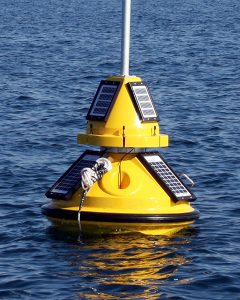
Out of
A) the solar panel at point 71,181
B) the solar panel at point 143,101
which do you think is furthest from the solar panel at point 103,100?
the solar panel at point 71,181

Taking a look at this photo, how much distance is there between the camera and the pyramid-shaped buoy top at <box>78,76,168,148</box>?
733 inches

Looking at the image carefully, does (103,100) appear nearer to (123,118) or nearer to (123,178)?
(123,118)

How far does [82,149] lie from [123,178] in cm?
886

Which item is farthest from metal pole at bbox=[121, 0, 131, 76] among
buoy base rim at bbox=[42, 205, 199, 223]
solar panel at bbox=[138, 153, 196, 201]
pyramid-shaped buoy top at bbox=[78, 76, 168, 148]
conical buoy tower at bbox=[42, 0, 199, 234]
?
buoy base rim at bbox=[42, 205, 199, 223]

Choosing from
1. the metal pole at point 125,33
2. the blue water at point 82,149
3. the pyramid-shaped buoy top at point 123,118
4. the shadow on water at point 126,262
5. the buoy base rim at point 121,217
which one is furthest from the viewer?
the metal pole at point 125,33

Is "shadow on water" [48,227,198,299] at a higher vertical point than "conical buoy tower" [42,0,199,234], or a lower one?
lower

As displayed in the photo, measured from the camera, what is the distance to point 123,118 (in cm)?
1881

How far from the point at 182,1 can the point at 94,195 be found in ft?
352

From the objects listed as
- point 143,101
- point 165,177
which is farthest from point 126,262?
point 143,101

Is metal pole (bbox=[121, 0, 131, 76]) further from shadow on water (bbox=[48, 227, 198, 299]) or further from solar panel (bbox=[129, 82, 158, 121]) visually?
shadow on water (bbox=[48, 227, 198, 299])

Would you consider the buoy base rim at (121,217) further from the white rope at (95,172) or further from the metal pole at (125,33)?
the metal pole at (125,33)

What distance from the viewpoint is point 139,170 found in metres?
18.7

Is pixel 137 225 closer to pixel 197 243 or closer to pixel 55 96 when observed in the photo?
pixel 197 243

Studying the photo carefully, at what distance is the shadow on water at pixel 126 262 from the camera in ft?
51.7
